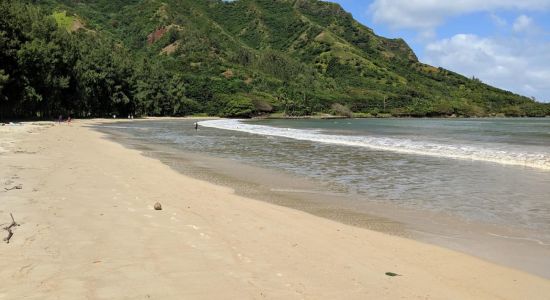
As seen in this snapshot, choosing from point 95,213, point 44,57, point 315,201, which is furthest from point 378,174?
point 44,57

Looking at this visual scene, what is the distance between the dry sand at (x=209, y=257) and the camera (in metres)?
5.44

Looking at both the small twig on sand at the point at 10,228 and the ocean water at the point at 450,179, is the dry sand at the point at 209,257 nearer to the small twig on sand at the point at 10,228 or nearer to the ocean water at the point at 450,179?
A: the small twig on sand at the point at 10,228

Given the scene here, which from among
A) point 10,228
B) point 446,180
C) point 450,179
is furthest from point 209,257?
point 450,179

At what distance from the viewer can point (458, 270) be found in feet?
21.8

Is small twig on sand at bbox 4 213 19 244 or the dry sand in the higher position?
small twig on sand at bbox 4 213 19 244

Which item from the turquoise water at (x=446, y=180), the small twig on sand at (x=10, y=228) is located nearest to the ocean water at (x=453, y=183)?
the turquoise water at (x=446, y=180)

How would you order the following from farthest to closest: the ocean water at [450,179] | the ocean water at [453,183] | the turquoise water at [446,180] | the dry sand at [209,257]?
the ocean water at [450,179] → the turquoise water at [446,180] → the ocean water at [453,183] → the dry sand at [209,257]

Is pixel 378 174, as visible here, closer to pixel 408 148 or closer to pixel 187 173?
pixel 187 173

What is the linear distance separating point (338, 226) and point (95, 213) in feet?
15.8

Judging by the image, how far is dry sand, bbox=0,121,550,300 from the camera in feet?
17.8

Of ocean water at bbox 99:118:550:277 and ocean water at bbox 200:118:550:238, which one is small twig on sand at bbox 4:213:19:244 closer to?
ocean water at bbox 99:118:550:277

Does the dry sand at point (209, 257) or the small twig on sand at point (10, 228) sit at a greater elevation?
the small twig on sand at point (10, 228)

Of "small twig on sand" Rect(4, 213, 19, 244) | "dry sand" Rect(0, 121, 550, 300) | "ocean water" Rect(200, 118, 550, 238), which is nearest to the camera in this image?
"dry sand" Rect(0, 121, 550, 300)

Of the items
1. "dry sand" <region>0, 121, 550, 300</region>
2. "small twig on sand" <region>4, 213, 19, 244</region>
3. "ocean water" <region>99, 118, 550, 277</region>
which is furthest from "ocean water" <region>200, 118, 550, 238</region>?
"small twig on sand" <region>4, 213, 19, 244</region>
